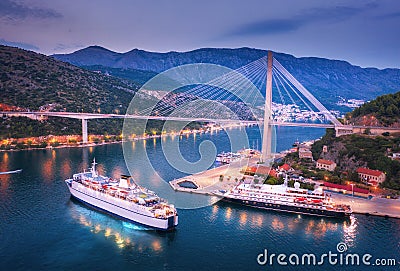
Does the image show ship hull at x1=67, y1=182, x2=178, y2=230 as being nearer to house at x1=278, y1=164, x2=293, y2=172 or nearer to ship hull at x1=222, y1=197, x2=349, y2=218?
ship hull at x1=222, y1=197, x2=349, y2=218

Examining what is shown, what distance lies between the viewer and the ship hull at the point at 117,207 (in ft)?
37.9

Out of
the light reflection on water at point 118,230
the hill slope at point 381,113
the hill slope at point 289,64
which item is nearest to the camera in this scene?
the light reflection on water at point 118,230

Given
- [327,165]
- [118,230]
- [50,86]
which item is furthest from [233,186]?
[50,86]

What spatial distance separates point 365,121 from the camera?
24594mm

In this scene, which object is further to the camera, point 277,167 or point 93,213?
point 277,167

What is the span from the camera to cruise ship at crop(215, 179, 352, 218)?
1331cm

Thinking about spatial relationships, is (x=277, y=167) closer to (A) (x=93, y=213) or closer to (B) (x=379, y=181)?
(B) (x=379, y=181)

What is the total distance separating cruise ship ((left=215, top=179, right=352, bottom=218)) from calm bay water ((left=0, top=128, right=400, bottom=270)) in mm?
416

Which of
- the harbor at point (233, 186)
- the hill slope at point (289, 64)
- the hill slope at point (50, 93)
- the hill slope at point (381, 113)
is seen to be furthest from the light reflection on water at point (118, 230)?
the hill slope at point (289, 64)

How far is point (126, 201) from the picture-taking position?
1253cm

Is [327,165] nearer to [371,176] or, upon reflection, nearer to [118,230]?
[371,176]

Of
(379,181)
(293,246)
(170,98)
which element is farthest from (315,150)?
(170,98)

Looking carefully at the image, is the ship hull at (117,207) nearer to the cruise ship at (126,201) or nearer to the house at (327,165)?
the cruise ship at (126,201)

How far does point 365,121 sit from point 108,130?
24327 millimetres
